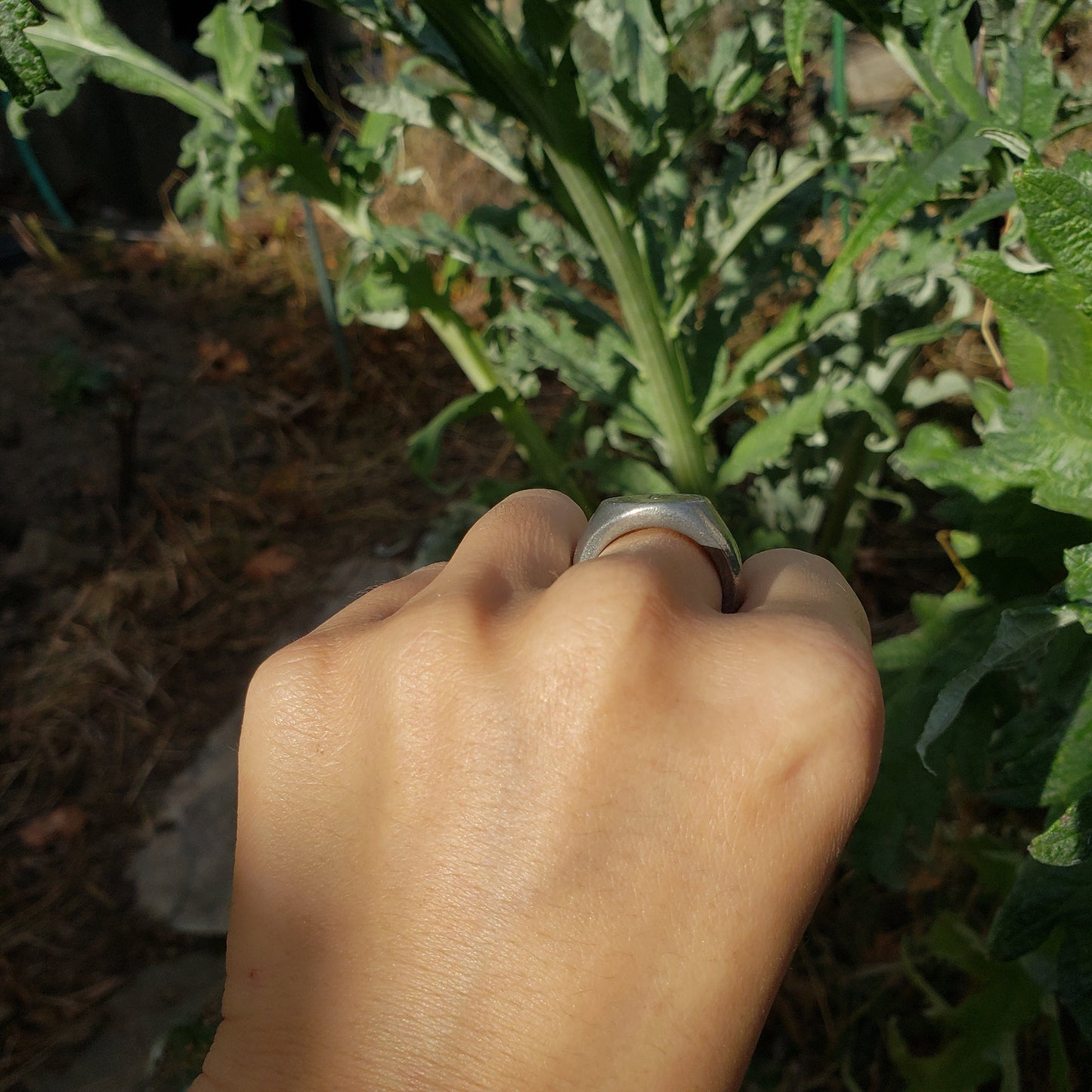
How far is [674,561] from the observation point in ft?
1.94

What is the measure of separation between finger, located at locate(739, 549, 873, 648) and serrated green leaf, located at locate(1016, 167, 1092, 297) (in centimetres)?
30

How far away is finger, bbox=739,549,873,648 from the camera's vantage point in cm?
55

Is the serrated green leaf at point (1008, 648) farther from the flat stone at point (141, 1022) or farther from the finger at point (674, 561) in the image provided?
the flat stone at point (141, 1022)

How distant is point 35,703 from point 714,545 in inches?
82.6

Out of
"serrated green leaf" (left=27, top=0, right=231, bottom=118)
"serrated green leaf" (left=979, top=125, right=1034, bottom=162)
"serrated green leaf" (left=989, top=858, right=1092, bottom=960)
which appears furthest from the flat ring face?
"serrated green leaf" (left=27, top=0, right=231, bottom=118)

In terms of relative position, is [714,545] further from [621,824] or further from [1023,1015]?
[1023,1015]

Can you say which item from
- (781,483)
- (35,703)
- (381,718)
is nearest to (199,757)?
(35,703)

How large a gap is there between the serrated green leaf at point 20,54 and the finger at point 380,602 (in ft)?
1.43

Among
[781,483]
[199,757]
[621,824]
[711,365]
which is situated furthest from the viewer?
[199,757]

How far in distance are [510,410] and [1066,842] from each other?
1.12 m

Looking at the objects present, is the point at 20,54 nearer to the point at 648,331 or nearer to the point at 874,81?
the point at 648,331

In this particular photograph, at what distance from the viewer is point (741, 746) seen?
49 centimetres

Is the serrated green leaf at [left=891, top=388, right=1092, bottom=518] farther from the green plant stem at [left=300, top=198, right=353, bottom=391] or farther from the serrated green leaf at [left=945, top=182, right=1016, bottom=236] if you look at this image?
the green plant stem at [left=300, top=198, right=353, bottom=391]

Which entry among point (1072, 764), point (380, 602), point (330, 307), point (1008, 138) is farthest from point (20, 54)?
point (330, 307)
